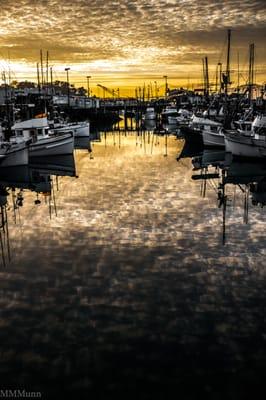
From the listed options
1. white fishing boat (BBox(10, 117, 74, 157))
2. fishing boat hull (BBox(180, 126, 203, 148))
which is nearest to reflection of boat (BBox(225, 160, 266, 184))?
white fishing boat (BBox(10, 117, 74, 157))

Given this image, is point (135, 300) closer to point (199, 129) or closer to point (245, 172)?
point (245, 172)

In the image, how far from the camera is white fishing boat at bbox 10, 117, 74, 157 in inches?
1796

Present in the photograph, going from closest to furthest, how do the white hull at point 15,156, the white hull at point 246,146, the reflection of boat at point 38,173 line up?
the reflection of boat at point 38,173
the white hull at point 15,156
the white hull at point 246,146

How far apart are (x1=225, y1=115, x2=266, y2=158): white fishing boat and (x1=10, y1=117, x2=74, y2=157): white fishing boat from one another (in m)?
16.3

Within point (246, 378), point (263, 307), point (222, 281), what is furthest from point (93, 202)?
point (246, 378)

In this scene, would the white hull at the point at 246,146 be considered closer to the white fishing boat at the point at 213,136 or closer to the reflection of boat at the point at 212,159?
the reflection of boat at the point at 212,159

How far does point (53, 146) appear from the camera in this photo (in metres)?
46.8

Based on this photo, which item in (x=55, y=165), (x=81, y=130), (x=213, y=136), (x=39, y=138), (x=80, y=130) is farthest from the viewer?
(x=81, y=130)

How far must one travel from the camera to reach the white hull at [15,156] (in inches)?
1497

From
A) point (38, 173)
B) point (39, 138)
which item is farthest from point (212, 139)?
point (38, 173)

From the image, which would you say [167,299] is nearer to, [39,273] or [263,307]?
[263,307]

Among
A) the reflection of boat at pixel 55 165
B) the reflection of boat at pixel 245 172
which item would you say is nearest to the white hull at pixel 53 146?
the reflection of boat at pixel 55 165

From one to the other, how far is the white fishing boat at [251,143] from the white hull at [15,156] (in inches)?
704

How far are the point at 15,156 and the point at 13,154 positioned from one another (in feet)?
0.87
